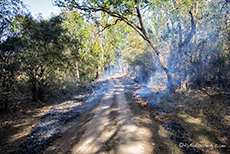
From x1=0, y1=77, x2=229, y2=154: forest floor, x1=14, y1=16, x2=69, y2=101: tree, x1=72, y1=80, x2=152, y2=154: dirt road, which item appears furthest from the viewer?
x1=14, y1=16, x2=69, y2=101: tree

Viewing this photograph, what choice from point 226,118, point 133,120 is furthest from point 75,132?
point 226,118

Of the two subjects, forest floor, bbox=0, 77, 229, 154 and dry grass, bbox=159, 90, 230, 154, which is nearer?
forest floor, bbox=0, 77, 229, 154

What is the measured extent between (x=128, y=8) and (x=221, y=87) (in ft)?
38.8

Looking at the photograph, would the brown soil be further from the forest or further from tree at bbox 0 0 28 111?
tree at bbox 0 0 28 111

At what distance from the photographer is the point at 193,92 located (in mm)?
12391

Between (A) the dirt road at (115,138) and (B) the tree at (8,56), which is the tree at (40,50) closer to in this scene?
(B) the tree at (8,56)

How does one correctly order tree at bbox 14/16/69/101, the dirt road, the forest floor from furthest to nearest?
1. tree at bbox 14/16/69/101
2. the forest floor
3. the dirt road

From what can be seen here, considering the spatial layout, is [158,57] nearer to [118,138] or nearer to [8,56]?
[118,138]

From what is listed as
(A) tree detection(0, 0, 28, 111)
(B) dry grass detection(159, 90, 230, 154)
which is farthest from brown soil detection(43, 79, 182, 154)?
(A) tree detection(0, 0, 28, 111)

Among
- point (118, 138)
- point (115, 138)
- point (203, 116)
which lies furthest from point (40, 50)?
point (203, 116)

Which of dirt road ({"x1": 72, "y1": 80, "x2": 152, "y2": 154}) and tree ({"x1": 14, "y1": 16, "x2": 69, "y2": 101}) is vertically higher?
tree ({"x1": 14, "y1": 16, "x2": 69, "y2": 101})

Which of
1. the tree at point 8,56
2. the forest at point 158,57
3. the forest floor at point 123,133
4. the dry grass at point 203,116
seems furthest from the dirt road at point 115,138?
the tree at point 8,56

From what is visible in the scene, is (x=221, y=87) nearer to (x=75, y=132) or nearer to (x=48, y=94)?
(x=75, y=132)

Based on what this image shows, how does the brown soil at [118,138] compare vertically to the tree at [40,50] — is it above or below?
below
